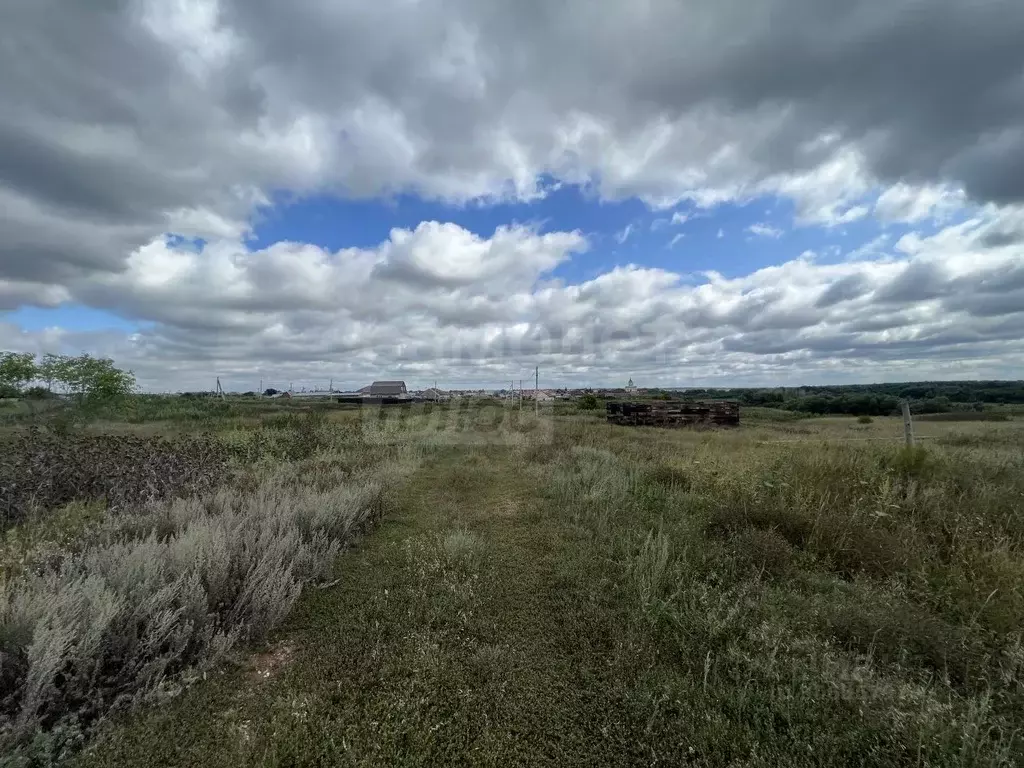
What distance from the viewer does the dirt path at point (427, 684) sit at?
2.29m

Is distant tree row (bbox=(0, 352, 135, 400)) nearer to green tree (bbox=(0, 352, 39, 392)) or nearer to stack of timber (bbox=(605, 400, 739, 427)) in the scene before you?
green tree (bbox=(0, 352, 39, 392))

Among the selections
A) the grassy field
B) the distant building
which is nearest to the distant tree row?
the grassy field

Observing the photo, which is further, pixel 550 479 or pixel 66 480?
pixel 550 479

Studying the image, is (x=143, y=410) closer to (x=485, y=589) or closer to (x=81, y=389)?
(x=81, y=389)

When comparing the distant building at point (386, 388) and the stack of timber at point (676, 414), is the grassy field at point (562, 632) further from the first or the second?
the distant building at point (386, 388)

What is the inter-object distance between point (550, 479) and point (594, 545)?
390cm

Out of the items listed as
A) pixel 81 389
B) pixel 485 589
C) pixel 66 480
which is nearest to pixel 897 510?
pixel 485 589

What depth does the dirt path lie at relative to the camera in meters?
2.29

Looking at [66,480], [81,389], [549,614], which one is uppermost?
[81,389]

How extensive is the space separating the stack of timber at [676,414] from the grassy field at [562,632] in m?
20.0

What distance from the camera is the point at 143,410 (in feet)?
77.7

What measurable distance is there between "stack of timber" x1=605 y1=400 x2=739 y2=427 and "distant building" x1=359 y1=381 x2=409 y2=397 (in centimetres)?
4099

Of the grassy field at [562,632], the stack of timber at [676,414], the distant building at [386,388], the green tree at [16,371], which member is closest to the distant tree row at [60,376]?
the green tree at [16,371]

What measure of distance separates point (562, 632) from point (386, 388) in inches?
2504
